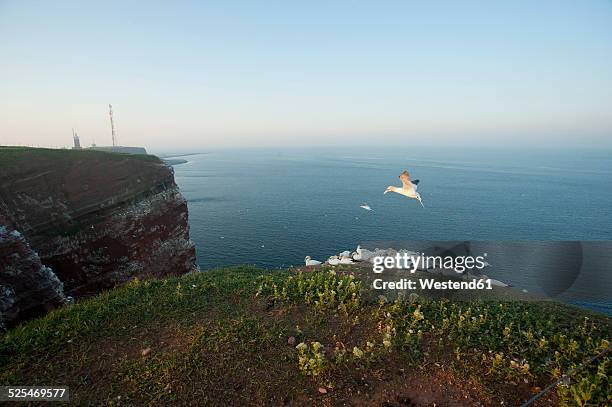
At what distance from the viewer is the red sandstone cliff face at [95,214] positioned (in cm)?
2189

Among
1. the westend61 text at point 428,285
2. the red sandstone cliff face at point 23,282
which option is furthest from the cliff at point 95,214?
the westend61 text at point 428,285

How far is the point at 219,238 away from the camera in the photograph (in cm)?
5369

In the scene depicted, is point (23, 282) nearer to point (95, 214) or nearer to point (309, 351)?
point (95, 214)

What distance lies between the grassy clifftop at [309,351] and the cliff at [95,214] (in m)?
15.3

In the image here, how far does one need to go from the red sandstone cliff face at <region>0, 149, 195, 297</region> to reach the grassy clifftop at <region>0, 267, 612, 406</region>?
15.2 m

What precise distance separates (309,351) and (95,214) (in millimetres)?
24627

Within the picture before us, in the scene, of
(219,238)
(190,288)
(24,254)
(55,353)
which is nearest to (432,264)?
(190,288)

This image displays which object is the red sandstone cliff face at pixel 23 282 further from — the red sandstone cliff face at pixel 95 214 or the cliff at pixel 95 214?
the cliff at pixel 95 214

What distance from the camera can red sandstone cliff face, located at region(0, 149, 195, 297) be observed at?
862 inches

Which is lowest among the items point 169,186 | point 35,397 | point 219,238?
point 219,238

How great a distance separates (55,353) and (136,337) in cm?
205

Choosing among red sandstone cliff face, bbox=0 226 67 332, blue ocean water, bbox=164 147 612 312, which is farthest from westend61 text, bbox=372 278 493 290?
blue ocean water, bbox=164 147 612 312

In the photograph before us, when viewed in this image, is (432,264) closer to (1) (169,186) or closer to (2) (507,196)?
(1) (169,186)

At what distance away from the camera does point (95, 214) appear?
2491cm
